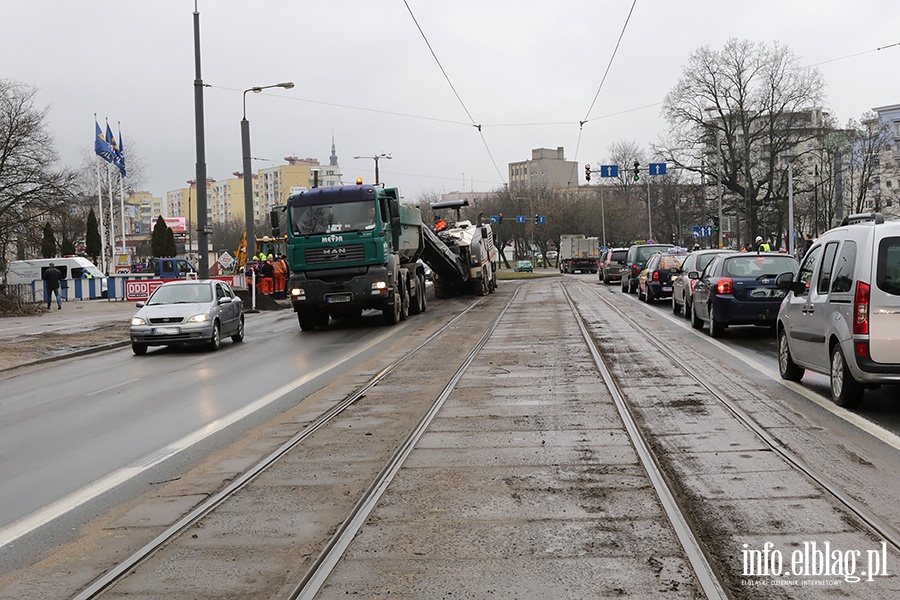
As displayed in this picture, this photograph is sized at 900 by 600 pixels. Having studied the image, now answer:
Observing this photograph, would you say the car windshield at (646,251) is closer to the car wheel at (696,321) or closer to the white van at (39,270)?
the car wheel at (696,321)

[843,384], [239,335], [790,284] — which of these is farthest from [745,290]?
[239,335]

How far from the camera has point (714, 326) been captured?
1720 centimetres

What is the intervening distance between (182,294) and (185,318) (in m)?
1.54

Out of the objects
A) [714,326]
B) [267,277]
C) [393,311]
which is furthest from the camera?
[267,277]

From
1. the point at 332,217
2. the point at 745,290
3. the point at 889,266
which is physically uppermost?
the point at 332,217

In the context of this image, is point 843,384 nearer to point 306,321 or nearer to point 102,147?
point 306,321

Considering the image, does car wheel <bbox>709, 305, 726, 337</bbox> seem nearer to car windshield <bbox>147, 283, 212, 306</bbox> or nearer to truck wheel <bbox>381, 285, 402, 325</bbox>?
truck wheel <bbox>381, 285, 402, 325</bbox>

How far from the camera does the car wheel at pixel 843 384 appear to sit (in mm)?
9242

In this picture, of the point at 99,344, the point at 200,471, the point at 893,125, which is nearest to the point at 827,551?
the point at 200,471

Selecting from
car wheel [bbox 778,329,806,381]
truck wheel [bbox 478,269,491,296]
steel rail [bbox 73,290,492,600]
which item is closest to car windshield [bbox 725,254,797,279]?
car wheel [bbox 778,329,806,381]

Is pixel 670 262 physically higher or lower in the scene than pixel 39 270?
lower

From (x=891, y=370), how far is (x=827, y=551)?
14.5 feet

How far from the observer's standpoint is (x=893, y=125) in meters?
113

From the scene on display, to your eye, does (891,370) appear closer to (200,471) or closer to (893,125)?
(200,471)
